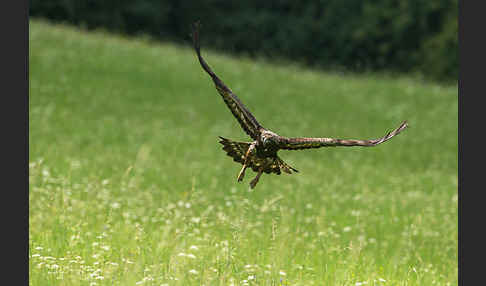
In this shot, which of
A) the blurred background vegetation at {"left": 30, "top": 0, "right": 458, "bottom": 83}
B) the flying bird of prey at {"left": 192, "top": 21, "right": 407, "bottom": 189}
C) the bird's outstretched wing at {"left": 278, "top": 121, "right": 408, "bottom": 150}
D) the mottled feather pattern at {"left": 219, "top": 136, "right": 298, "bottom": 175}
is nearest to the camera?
the bird's outstretched wing at {"left": 278, "top": 121, "right": 408, "bottom": 150}

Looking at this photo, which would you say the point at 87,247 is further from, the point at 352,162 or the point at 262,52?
the point at 262,52

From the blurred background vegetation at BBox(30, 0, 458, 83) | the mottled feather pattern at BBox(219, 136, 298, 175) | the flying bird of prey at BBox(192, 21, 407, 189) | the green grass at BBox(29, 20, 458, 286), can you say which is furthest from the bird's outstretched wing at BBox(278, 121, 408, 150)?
the blurred background vegetation at BBox(30, 0, 458, 83)

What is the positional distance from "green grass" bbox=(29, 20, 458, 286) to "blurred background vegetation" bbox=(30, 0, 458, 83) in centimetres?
986

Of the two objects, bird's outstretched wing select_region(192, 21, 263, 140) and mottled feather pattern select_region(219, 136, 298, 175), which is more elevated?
bird's outstretched wing select_region(192, 21, 263, 140)

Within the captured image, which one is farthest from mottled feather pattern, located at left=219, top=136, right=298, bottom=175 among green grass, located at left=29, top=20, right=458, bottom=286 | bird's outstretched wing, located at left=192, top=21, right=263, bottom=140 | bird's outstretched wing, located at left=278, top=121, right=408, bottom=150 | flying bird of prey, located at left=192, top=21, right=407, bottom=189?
green grass, located at left=29, top=20, right=458, bottom=286

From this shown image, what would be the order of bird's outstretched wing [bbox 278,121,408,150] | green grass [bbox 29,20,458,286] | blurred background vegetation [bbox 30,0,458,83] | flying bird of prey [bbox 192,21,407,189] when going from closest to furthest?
bird's outstretched wing [bbox 278,121,408,150] → flying bird of prey [bbox 192,21,407,189] → green grass [bbox 29,20,458,286] → blurred background vegetation [bbox 30,0,458,83]

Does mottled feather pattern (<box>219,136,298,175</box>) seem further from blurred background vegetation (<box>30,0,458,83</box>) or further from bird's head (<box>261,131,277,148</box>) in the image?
blurred background vegetation (<box>30,0,458,83</box>)

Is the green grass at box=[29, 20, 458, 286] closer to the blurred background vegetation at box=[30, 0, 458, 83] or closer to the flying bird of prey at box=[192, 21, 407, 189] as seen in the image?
the flying bird of prey at box=[192, 21, 407, 189]

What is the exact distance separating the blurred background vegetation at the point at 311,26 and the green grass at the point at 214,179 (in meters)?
9.86

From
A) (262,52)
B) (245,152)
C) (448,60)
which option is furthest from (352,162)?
(262,52)

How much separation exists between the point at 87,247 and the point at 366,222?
4998 mm

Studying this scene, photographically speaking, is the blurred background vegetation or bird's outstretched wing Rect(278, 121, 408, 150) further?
the blurred background vegetation

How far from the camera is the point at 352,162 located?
16406 millimetres

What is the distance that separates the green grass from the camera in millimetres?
6426
